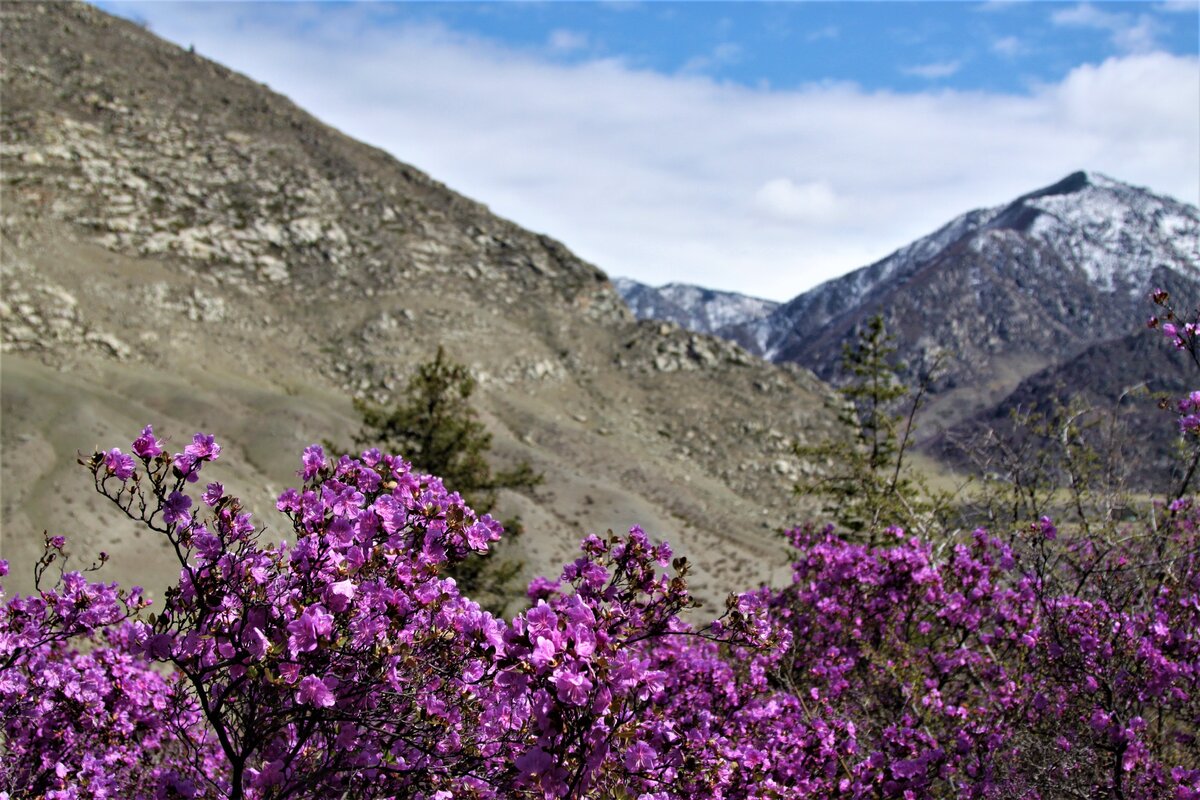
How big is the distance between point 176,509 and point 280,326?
47.6 meters

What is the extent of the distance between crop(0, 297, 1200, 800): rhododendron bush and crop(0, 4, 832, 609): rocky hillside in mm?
18158

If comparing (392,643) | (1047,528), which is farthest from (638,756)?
(1047,528)

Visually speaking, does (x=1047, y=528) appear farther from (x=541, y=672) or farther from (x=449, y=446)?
→ (x=449, y=446)

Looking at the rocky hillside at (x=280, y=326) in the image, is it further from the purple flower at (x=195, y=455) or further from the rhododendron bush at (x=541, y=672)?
the purple flower at (x=195, y=455)

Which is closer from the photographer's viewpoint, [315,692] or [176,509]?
[315,692]

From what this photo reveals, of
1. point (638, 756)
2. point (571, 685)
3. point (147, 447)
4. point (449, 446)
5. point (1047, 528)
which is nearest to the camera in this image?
point (571, 685)

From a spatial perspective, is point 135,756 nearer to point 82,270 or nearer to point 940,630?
point 940,630

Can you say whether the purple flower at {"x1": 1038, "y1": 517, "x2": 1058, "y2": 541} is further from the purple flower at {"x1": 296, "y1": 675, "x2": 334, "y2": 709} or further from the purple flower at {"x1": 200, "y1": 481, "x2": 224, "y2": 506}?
the purple flower at {"x1": 200, "y1": 481, "x2": 224, "y2": 506}

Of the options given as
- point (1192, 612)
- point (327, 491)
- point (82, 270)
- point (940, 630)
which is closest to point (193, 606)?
point (327, 491)

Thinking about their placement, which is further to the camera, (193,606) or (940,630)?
(940,630)

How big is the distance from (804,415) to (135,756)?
180 feet

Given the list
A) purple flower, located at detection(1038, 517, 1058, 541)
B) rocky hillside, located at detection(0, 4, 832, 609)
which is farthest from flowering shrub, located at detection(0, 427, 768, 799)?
rocky hillside, located at detection(0, 4, 832, 609)

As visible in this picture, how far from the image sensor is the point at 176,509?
11.2 ft

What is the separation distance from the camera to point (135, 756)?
5777mm
